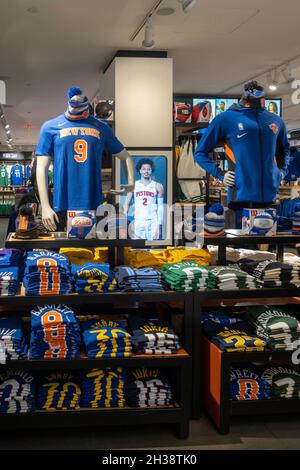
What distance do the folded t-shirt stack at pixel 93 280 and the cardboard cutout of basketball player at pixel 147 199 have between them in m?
3.28

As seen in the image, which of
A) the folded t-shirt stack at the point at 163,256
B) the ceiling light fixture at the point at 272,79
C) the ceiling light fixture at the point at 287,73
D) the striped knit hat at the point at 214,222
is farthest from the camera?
the ceiling light fixture at the point at 272,79

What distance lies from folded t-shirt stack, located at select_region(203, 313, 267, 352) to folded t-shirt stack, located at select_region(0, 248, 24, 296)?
1158 millimetres

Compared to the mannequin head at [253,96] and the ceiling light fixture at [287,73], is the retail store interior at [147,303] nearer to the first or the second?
the mannequin head at [253,96]

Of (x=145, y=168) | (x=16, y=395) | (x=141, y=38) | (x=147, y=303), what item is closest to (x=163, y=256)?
(x=147, y=303)

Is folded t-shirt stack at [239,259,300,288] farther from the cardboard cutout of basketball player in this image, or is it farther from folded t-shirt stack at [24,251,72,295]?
the cardboard cutout of basketball player

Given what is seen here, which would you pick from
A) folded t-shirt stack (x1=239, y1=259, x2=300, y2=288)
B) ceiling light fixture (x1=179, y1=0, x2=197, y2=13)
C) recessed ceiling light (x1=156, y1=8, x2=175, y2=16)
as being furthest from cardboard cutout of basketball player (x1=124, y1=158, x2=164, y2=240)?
folded t-shirt stack (x1=239, y1=259, x2=300, y2=288)

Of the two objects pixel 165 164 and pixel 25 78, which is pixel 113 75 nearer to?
pixel 165 164

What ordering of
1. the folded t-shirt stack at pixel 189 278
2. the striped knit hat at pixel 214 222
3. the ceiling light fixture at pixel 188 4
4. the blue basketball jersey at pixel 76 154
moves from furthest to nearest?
the ceiling light fixture at pixel 188 4 < the blue basketball jersey at pixel 76 154 < the striped knit hat at pixel 214 222 < the folded t-shirt stack at pixel 189 278

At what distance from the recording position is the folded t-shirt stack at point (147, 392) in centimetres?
271

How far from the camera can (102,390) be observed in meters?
2.69

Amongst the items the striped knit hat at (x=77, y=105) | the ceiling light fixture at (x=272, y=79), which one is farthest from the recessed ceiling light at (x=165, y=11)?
the ceiling light fixture at (x=272, y=79)

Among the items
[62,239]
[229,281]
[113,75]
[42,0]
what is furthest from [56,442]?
[113,75]

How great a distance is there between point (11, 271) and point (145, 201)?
357cm

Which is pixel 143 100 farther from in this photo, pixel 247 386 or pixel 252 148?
pixel 247 386
